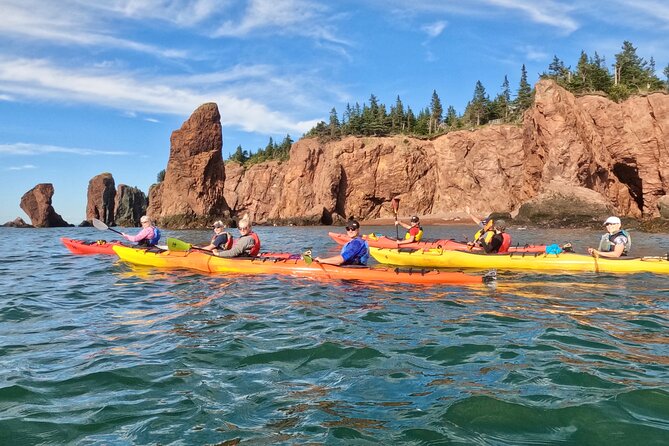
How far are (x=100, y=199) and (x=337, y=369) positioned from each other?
89.0m

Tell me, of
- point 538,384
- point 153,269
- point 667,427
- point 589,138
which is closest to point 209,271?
point 153,269

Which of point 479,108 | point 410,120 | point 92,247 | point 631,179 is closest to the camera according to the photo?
point 92,247

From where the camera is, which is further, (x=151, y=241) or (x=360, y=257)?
(x=151, y=241)

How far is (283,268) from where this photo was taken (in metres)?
11.1

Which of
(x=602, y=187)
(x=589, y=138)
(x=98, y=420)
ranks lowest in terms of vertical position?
(x=98, y=420)

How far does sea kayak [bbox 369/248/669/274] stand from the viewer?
37.8 ft

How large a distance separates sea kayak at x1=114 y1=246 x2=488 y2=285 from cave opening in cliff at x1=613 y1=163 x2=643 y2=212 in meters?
41.3

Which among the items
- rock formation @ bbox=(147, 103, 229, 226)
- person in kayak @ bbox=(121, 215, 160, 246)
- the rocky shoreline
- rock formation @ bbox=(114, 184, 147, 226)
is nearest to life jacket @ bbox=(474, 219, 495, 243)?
person in kayak @ bbox=(121, 215, 160, 246)

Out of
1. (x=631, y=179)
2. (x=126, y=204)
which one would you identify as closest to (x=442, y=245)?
(x=631, y=179)

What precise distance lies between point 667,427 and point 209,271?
9982 mm

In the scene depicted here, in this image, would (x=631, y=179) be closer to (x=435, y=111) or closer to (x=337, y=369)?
(x=435, y=111)

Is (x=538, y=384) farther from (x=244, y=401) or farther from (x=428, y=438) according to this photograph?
(x=244, y=401)

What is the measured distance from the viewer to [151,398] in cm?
397

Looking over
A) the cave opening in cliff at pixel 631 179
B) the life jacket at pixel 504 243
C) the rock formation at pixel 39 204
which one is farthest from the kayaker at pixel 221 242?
the rock formation at pixel 39 204
